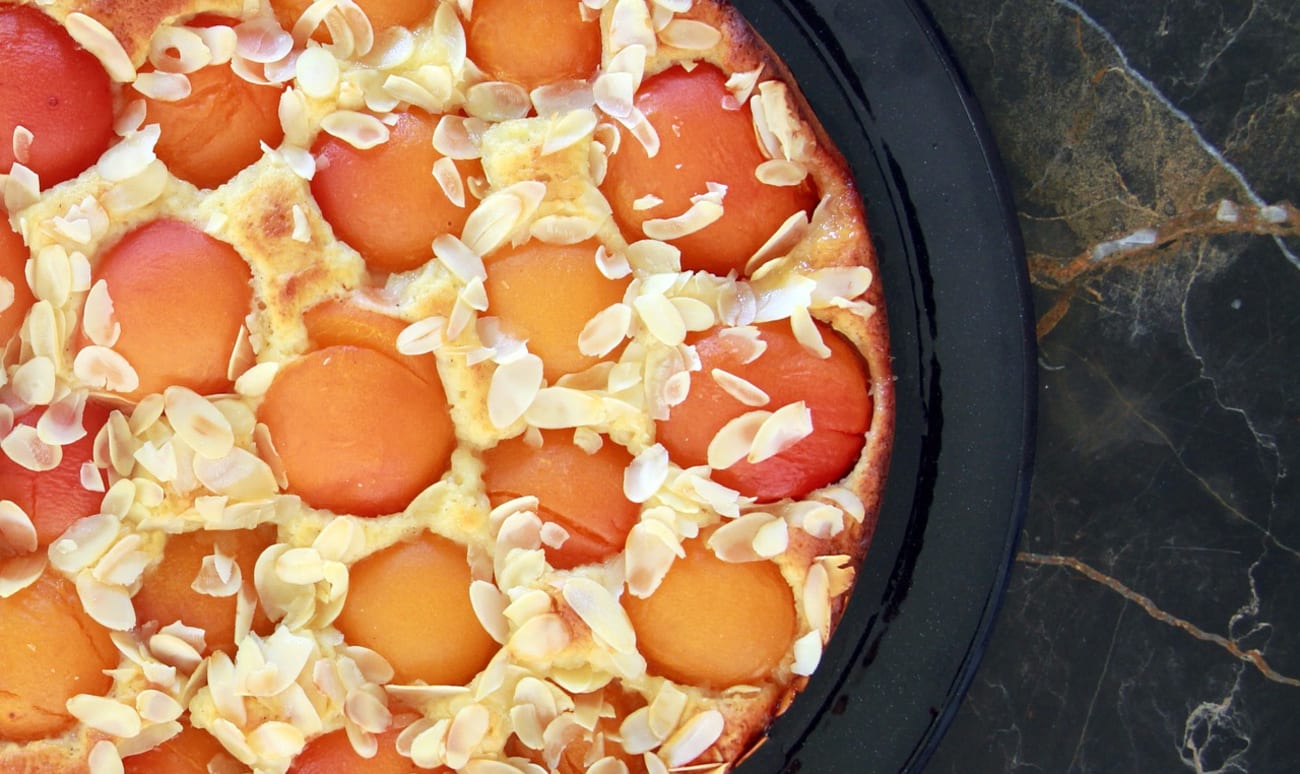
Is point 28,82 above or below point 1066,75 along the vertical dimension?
above

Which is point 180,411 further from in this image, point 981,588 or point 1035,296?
point 1035,296

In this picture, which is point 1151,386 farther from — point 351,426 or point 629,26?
point 351,426

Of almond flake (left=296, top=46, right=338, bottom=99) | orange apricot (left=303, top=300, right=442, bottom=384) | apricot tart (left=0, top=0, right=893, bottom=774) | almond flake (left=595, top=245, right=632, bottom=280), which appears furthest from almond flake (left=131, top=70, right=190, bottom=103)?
almond flake (left=595, top=245, right=632, bottom=280)

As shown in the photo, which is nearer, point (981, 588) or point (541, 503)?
point (541, 503)

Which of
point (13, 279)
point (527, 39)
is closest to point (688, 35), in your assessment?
point (527, 39)

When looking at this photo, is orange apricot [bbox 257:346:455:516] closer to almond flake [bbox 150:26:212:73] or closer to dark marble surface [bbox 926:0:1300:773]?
almond flake [bbox 150:26:212:73]

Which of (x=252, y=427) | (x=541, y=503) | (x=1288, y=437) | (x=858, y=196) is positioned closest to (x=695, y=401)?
(x=541, y=503)

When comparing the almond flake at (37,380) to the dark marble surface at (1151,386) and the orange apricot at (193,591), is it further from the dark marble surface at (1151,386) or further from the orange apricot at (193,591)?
the dark marble surface at (1151,386)
